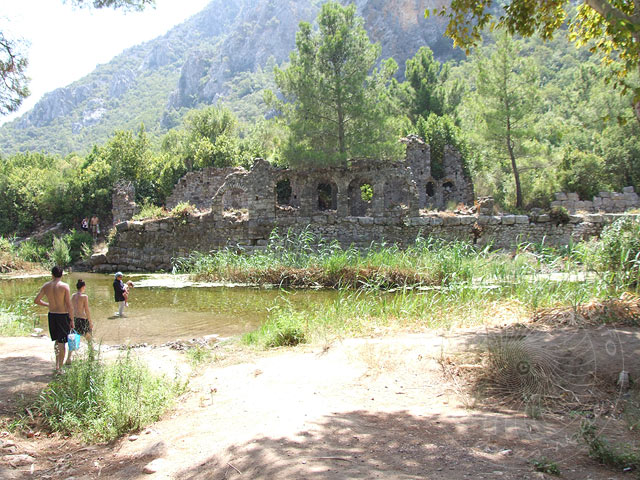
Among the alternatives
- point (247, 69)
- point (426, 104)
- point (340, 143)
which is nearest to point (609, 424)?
point (340, 143)

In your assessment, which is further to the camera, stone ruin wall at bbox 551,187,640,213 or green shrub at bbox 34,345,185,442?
stone ruin wall at bbox 551,187,640,213

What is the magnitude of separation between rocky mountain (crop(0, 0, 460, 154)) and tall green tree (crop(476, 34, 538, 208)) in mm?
72535

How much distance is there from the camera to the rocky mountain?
4003 inches

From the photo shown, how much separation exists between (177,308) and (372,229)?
9.09m

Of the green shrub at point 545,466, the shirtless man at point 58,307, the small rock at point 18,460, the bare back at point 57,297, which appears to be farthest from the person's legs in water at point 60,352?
the green shrub at point 545,466

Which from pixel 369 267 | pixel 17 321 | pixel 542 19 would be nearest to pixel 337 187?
pixel 369 267

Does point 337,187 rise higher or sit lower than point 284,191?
lower

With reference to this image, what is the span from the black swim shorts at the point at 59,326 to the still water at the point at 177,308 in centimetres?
51

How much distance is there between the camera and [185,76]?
132m

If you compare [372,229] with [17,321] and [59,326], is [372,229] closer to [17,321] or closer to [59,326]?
[17,321]

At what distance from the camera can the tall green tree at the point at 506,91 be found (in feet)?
73.3

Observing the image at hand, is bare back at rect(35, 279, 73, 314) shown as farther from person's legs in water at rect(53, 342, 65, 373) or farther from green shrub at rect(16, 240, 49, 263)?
green shrub at rect(16, 240, 49, 263)

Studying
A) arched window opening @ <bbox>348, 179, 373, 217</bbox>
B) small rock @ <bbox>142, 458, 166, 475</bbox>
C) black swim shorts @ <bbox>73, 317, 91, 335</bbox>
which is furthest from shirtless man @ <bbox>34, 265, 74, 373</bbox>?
arched window opening @ <bbox>348, 179, 373, 217</bbox>

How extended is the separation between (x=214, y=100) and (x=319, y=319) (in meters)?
122
